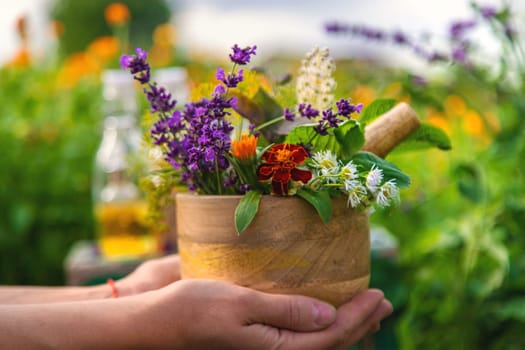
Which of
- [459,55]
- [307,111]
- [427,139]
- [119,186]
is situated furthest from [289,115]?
[119,186]

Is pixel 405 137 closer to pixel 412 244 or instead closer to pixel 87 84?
pixel 412 244

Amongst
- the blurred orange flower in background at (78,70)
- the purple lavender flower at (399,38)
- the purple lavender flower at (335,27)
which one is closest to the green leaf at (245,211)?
the purple lavender flower at (335,27)

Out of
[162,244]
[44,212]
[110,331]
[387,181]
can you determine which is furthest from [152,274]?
[44,212]

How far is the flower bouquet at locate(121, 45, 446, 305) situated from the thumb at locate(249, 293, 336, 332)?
0.02 metres

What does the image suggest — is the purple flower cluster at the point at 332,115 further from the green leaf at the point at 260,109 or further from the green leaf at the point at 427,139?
the green leaf at the point at 427,139

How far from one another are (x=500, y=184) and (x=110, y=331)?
1.19 m

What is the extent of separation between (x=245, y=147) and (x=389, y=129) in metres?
0.25

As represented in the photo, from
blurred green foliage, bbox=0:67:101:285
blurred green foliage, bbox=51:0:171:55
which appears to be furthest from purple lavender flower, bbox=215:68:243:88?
blurred green foliage, bbox=51:0:171:55

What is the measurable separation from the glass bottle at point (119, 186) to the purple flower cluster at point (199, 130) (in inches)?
44.1

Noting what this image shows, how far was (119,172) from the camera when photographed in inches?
83.0

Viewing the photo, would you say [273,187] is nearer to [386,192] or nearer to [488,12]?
[386,192]

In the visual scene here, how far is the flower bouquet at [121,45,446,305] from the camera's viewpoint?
34.2 inches

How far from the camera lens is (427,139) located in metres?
1.07

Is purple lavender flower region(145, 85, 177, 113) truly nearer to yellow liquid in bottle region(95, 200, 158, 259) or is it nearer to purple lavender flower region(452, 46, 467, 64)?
purple lavender flower region(452, 46, 467, 64)
